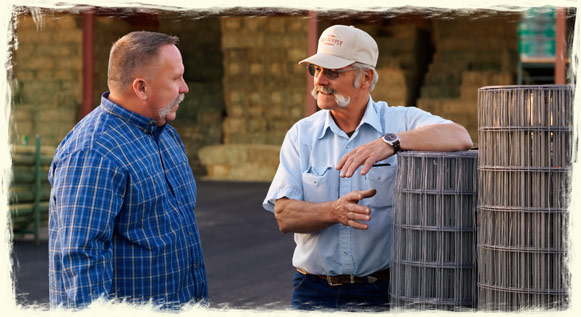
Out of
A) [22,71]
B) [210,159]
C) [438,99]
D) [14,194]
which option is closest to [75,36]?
[22,71]

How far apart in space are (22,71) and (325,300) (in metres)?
17.4

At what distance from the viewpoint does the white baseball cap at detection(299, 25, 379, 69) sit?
382 centimetres

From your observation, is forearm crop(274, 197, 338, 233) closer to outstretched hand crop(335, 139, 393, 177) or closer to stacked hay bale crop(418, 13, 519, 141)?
outstretched hand crop(335, 139, 393, 177)

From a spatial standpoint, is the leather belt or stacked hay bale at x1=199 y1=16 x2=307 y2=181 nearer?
the leather belt

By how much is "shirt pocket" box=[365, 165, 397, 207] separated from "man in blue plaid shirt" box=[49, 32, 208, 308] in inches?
31.3

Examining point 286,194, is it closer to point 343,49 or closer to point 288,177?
point 288,177

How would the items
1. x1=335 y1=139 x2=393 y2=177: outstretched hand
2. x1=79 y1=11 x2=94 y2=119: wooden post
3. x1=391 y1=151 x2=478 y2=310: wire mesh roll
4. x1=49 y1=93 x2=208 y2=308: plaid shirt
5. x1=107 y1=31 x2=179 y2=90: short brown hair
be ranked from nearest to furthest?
1. x1=49 y1=93 x2=208 y2=308: plaid shirt
2. x1=391 y1=151 x2=478 y2=310: wire mesh roll
3. x1=107 y1=31 x2=179 y2=90: short brown hair
4. x1=335 y1=139 x2=393 y2=177: outstretched hand
5. x1=79 y1=11 x2=94 y2=119: wooden post

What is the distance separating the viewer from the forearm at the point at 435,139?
3.58 m

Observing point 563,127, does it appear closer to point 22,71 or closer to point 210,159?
point 210,159

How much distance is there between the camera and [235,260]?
9.52 metres

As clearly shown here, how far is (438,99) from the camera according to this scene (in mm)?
17922

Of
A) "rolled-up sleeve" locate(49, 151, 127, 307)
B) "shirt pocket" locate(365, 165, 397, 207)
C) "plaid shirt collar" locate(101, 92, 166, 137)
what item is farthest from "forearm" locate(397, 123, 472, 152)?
"rolled-up sleeve" locate(49, 151, 127, 307)

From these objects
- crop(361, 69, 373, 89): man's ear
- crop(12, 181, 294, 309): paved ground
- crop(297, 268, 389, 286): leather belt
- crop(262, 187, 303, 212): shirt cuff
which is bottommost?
crop(12, 181, 294, 309): paved ground

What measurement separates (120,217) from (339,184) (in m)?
1.07
